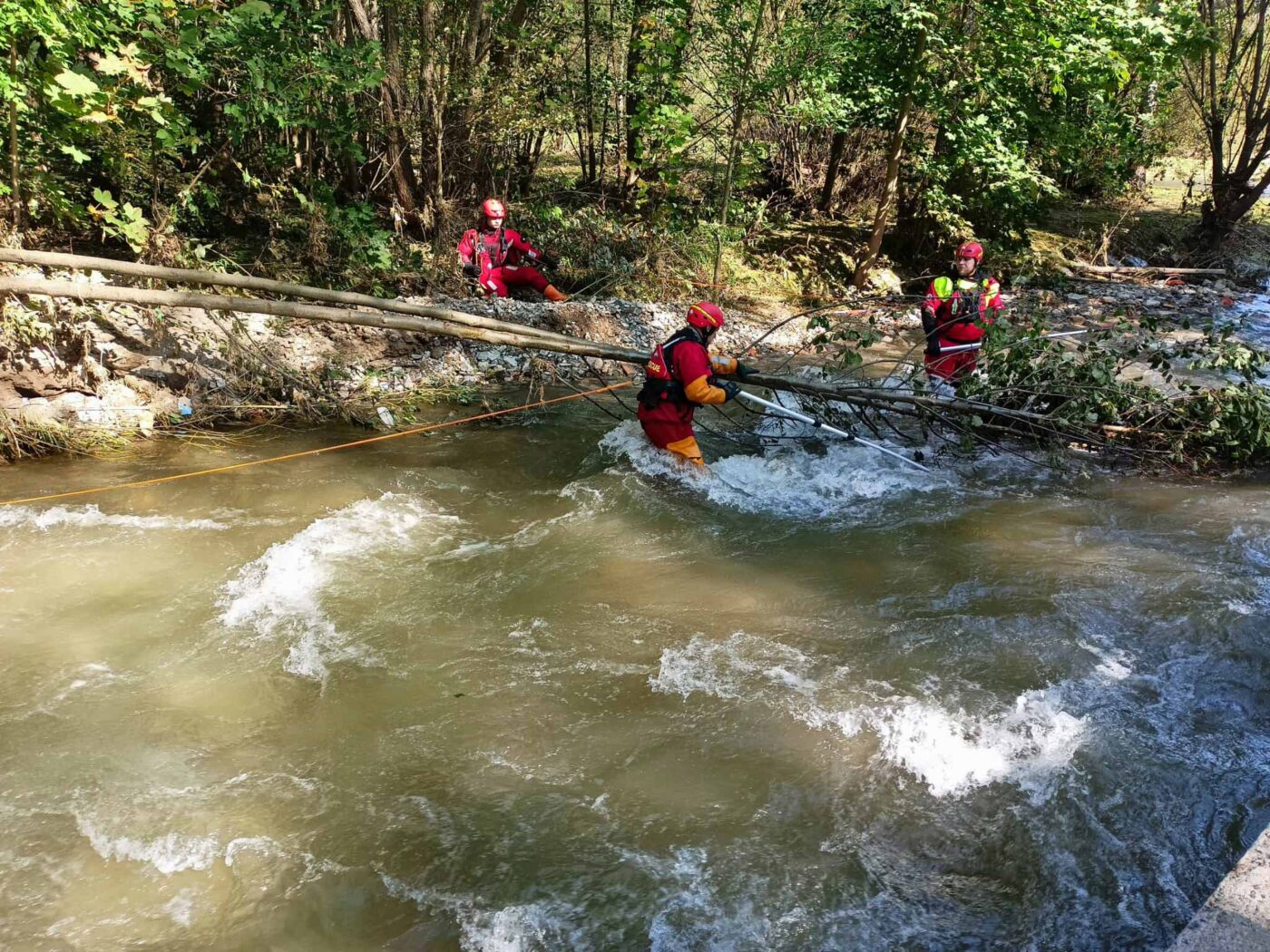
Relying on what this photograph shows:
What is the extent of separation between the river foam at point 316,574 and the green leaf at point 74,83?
3.47m

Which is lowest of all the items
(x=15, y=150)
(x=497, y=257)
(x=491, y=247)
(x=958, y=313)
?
(x=958, y=313)

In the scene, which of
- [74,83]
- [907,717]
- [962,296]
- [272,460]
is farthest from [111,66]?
[962,296]

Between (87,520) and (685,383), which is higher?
(685,383)

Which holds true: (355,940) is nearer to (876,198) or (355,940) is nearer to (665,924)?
(665,924)

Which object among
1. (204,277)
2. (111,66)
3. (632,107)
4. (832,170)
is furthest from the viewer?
(832,170)

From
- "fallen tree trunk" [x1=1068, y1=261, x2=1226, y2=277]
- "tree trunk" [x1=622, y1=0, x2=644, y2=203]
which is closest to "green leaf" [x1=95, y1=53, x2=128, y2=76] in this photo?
"tree trunk" [x1=622, y1=0, x2=644, y2=203]

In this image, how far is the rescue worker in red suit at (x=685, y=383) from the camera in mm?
6516

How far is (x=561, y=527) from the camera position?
612 cm

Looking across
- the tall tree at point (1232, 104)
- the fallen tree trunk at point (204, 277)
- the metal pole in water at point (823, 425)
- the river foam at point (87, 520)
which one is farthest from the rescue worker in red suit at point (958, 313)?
the tall tree at point (1232, 104)

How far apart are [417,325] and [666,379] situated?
6.68 feet

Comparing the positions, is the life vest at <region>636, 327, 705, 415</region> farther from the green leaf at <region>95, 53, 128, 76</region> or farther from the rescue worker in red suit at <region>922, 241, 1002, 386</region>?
the green leaf at <region>95, 53, 128, 76</region>

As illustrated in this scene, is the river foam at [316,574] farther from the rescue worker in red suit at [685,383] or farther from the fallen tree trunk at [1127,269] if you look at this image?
the fallen tree trunk at [1127,269]

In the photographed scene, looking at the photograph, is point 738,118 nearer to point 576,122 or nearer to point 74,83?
point 576,122

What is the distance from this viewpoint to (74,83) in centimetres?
586
